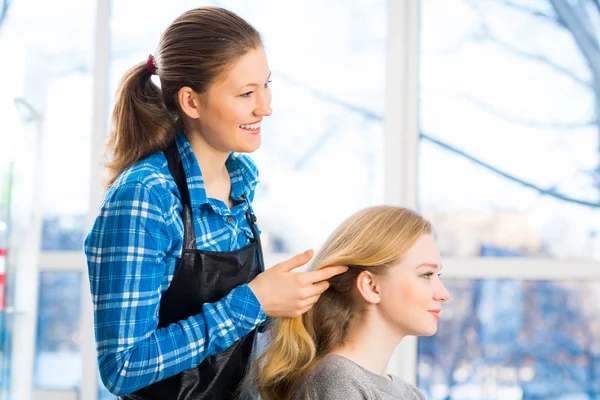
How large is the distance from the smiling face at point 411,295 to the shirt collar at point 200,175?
405 mm

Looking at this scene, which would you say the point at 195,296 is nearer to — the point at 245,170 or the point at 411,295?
the point at 245,170

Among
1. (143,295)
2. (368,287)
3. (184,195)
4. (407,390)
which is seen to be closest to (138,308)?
(143,295)

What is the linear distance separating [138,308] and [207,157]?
404mm

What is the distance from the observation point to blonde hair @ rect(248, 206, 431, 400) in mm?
1873

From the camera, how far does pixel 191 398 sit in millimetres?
1701

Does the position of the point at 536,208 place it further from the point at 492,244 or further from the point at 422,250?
the point at 422,250

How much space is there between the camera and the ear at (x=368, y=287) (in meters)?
1.94

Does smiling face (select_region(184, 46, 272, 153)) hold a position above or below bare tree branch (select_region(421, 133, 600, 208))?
below

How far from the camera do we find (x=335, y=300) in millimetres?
1995

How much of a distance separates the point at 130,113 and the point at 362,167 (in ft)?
6.22

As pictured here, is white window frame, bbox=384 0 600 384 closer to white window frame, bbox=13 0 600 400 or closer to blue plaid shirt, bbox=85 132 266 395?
white window frame, bbox=13 0 600 400

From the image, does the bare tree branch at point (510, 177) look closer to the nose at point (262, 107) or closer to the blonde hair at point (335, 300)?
the blonde hair at point (335, 300)

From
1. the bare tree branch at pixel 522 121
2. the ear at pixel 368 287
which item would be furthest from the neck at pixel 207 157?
the bare tree branch at pixel 522 121

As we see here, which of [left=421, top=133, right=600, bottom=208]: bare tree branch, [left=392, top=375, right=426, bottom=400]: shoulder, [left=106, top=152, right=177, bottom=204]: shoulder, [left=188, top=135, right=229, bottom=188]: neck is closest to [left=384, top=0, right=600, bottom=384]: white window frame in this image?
[left=421, top=133, right=600, bottom=208]: bare tree branch
